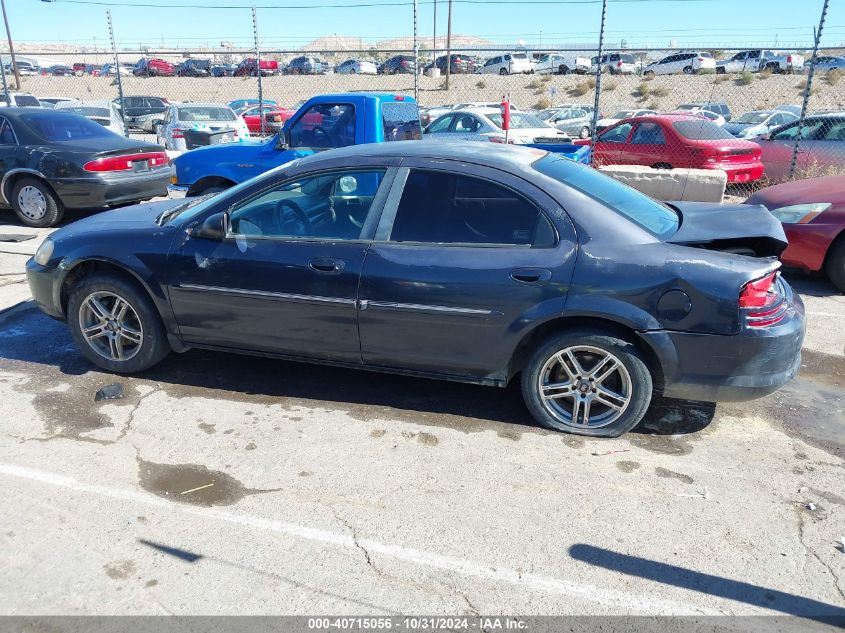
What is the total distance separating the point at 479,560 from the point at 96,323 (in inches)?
127

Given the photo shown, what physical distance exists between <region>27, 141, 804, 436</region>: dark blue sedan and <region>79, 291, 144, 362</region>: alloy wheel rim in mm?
35

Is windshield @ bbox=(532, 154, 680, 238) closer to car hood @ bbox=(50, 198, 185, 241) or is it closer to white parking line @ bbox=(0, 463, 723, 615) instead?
white parking line @ bbox=(0, 463, 723, 615)

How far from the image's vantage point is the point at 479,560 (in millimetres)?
2818

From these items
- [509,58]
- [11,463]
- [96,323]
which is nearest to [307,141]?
[96,323]

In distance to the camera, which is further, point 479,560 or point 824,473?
point 824,473

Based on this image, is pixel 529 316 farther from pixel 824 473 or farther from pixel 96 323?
pixel 96 323

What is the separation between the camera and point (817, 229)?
6137mm

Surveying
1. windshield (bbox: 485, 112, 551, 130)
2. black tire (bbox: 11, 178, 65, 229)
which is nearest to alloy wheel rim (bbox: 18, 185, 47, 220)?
black tire (bbox: 11, 178, 65, 229)

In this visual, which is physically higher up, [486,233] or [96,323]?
[486,233]

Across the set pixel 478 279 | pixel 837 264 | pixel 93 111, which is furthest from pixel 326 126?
pixel 93 111

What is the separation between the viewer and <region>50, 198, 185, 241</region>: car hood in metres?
4.43

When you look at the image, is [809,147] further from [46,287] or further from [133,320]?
[46,287]

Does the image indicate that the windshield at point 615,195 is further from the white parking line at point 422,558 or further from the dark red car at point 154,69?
the dark red car at point 154,69

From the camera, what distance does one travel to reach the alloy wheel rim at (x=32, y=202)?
917 centimetres
